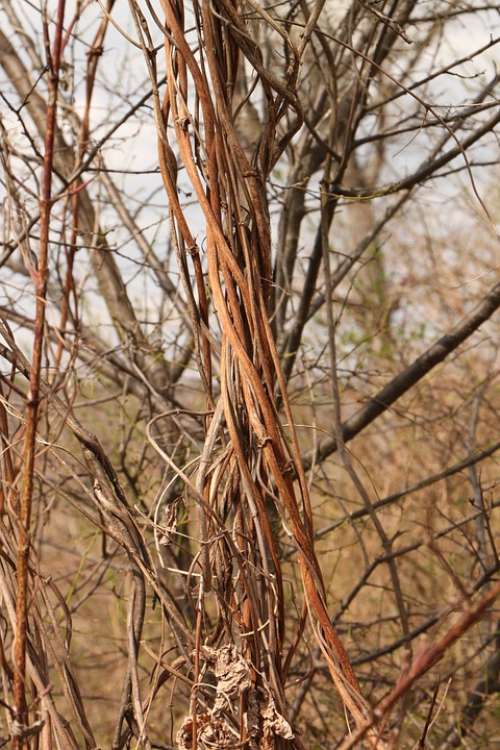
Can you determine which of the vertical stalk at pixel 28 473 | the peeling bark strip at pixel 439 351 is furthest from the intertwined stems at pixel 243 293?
the peeling bark strip at pixel 439 351

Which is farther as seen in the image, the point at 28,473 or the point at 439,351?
the point at 439,351

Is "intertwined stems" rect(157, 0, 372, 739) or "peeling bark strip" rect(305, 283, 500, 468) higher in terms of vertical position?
"peeling bark strip" rect(305, 283, 500, 468)

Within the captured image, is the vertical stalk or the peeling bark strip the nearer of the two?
the vertical stalk

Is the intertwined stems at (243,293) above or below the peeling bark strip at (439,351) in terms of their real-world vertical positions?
below

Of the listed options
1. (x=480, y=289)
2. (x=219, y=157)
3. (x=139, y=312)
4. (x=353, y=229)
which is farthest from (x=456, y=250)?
(x=219, y=157)

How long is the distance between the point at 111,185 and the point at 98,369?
609 mm

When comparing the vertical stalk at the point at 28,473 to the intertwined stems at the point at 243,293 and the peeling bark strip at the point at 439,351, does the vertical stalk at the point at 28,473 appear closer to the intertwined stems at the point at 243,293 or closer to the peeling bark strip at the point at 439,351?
the intertwined stems at the point at 243,293

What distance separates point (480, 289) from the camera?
599 cm

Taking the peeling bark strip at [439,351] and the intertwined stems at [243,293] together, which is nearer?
the intertwined stems at [243,293]

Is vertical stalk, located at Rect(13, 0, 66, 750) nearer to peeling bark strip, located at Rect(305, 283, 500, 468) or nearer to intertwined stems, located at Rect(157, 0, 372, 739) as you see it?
intertwined stems, located at Rect(157, 0, 372, 739)

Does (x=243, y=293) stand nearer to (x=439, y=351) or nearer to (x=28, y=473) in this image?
(x=28, y=473)

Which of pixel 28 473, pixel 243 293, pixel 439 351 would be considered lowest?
pixel 28 473

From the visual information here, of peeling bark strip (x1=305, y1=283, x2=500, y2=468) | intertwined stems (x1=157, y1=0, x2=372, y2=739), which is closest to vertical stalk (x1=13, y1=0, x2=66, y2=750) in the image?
intertwined stems (x1=157, y1=0, x2=372, y2=739)

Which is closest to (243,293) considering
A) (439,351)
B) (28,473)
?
(28,473)
